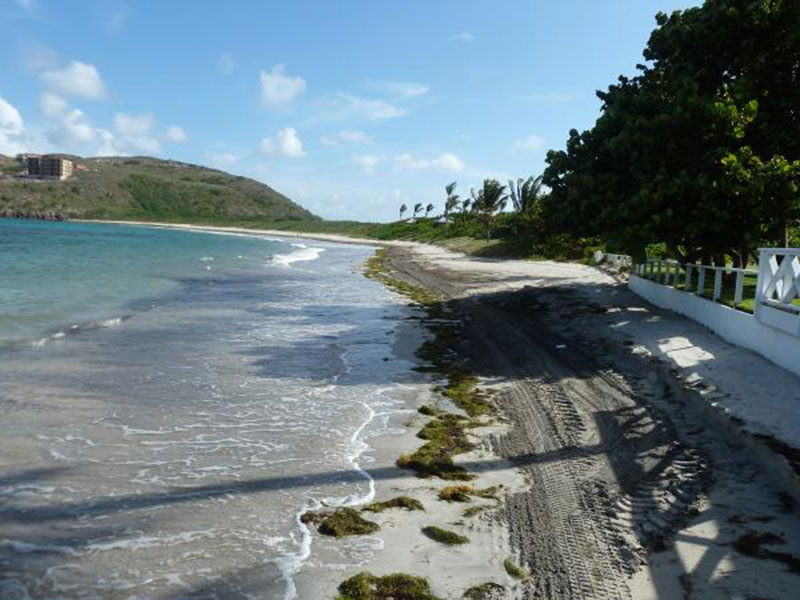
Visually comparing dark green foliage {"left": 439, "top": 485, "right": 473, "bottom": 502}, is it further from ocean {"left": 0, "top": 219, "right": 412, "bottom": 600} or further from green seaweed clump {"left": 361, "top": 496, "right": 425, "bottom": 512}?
ocean {"left": 0, "top": 219, "right": 412, "bottom": 600}

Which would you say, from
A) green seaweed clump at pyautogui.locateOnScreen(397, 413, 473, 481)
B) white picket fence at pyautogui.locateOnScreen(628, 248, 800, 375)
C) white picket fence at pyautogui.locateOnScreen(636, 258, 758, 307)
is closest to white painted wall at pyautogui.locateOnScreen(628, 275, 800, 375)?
white picket fence at pyautogui.locateOnScreen(628, 248, 800, 375)

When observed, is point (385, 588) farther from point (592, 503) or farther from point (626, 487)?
point (626, 487)

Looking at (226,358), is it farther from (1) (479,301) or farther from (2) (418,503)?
(1) (479,301)

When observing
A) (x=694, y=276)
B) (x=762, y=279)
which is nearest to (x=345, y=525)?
(x=762, y=279)

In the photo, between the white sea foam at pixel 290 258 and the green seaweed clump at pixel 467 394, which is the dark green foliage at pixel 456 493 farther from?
the white sea foam at pixel 290 258

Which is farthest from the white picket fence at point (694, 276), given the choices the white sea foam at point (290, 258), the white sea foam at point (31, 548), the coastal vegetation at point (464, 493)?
the white sea foam at point (290, 258)

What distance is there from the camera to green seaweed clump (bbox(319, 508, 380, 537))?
563 cm

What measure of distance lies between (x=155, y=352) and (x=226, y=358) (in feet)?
5.60

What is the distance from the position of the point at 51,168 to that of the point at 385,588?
8463 inches

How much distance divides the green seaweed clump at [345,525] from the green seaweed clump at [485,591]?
1255 millimetres

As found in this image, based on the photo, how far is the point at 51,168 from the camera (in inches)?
7367

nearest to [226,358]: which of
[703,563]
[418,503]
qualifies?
[418,503]

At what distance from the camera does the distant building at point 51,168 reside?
18500 cm

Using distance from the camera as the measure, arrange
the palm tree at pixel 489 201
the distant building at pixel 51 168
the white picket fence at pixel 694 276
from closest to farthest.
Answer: the white picket fence at pixel 694 276, the palm tree at pixel 489 201, the distant building at pixel 51 168
